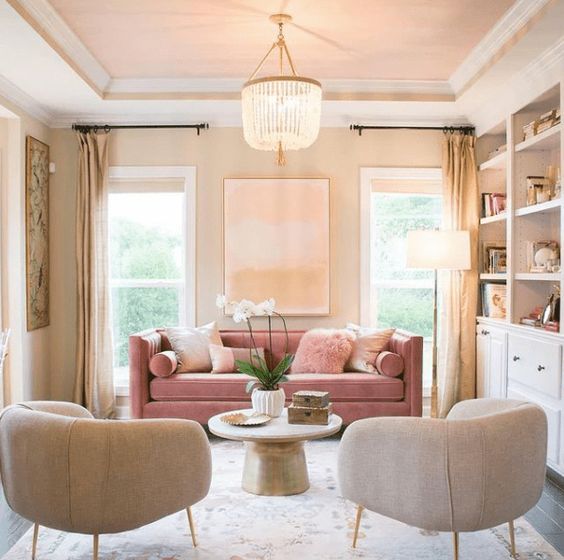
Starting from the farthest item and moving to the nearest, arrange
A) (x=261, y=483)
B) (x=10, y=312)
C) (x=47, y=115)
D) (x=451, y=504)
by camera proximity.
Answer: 1. (x=47, y=115)
2. (x=10, y=312)
3. (x=261, y=483)
4. (x=451, y=504)

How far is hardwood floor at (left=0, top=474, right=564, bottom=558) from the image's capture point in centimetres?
288

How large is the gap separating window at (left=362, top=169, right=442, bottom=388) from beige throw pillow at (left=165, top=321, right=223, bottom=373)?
1506 millimetres

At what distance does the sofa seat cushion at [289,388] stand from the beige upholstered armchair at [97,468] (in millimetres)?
2109

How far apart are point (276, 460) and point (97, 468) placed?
4.40ft

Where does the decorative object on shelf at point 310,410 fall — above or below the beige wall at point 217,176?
below

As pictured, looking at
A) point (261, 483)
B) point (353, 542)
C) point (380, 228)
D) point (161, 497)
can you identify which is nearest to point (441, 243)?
point (380, 228)

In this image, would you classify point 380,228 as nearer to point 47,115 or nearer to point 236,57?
point 236,57

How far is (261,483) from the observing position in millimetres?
3461

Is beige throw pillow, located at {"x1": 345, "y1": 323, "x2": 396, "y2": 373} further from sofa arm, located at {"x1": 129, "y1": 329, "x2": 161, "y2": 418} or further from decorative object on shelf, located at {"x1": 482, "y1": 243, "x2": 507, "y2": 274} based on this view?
sofa arm, located at {"x1": 129, "y1": 329, "x2": 161, "y2": 418}

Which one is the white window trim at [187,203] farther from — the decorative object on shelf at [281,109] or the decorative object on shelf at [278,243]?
the decorative object on shelf at [281,109]

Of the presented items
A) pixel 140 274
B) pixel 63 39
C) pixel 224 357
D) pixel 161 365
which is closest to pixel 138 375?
pixel 161 365

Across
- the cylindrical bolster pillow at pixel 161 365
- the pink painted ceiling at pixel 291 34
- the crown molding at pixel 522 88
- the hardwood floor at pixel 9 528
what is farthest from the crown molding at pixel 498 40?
the hardwood floor at pixel 9 528

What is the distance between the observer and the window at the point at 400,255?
5574 millimetres

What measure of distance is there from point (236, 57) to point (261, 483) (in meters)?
2.81
